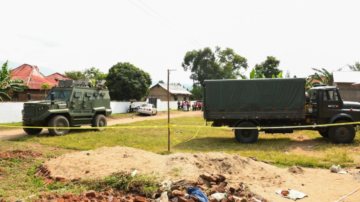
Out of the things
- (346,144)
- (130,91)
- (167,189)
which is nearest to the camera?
(167,189)

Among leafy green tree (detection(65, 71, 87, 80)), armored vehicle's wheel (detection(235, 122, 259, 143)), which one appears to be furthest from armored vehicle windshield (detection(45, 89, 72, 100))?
leafy green tree (detection(65, 71, 87, 80))

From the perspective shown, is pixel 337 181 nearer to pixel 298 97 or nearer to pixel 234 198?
pixel 234 198

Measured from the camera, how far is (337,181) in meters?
6.27

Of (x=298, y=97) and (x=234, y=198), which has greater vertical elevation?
(x=298, y=97)

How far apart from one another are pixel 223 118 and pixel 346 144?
4816 mm

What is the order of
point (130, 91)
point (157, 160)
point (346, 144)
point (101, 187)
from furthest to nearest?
1. point (130, 91)
2. point (346, 144)
3. point (157, 160)
4. point (101, 187)

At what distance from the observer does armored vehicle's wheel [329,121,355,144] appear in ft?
34.3

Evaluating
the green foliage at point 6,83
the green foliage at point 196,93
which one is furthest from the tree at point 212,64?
the green foliage at point 6,83

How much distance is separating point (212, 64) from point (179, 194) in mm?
49447

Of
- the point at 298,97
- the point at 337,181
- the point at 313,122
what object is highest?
the point at 298,97

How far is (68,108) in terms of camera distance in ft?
43.0

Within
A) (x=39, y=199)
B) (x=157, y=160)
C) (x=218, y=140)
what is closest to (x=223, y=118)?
(x=218, y=140)

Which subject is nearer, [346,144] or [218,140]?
[346,144]

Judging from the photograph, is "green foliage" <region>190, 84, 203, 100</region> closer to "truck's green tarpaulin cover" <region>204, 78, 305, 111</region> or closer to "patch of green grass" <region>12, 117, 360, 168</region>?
"patch of green grass" <region>12, 117, 360, 168</region>
